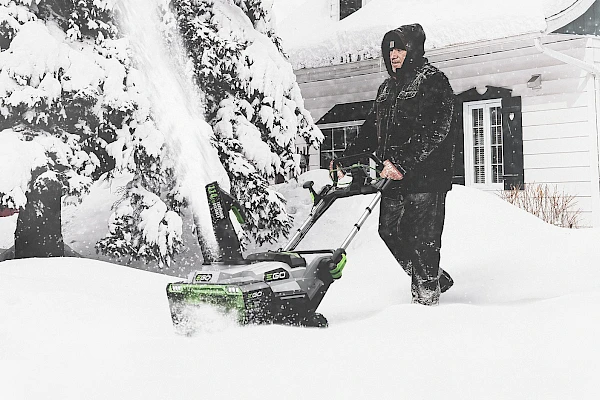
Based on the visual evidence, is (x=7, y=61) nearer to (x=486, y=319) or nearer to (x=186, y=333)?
(x=186, y=333)

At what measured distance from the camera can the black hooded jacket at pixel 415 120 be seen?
243 centimetres

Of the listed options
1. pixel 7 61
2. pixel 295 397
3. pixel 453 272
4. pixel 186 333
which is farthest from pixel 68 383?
pixel 7 61

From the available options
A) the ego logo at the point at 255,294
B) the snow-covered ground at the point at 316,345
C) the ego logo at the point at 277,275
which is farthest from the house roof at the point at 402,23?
the ego logo at the point at 255,294

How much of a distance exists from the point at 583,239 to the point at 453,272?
77cm

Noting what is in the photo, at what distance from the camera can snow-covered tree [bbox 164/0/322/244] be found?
4.05 m

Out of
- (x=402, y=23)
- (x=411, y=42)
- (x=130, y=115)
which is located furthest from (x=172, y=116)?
(x=411, y=42)

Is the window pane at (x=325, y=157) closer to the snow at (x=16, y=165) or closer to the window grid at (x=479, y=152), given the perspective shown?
the window grid at (x=479, y=152)

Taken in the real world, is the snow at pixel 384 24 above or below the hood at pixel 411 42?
above

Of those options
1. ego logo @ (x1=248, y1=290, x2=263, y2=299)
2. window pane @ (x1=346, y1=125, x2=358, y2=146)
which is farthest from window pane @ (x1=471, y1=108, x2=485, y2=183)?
ego logo @ (x1=248, y1=290, x2=263, y2=299)

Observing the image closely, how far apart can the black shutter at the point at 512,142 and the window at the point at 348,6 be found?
143 centimetres

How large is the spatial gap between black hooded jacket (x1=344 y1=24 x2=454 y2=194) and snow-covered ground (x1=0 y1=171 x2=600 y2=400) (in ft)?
1.80

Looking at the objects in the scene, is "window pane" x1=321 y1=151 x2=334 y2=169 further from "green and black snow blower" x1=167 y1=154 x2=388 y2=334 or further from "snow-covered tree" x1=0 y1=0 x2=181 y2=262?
"green and black snow blower" x1=167 y1=154 x2=388 y2=334

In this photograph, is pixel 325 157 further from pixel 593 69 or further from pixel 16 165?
pixel 16 165

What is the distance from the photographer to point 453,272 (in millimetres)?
3096
